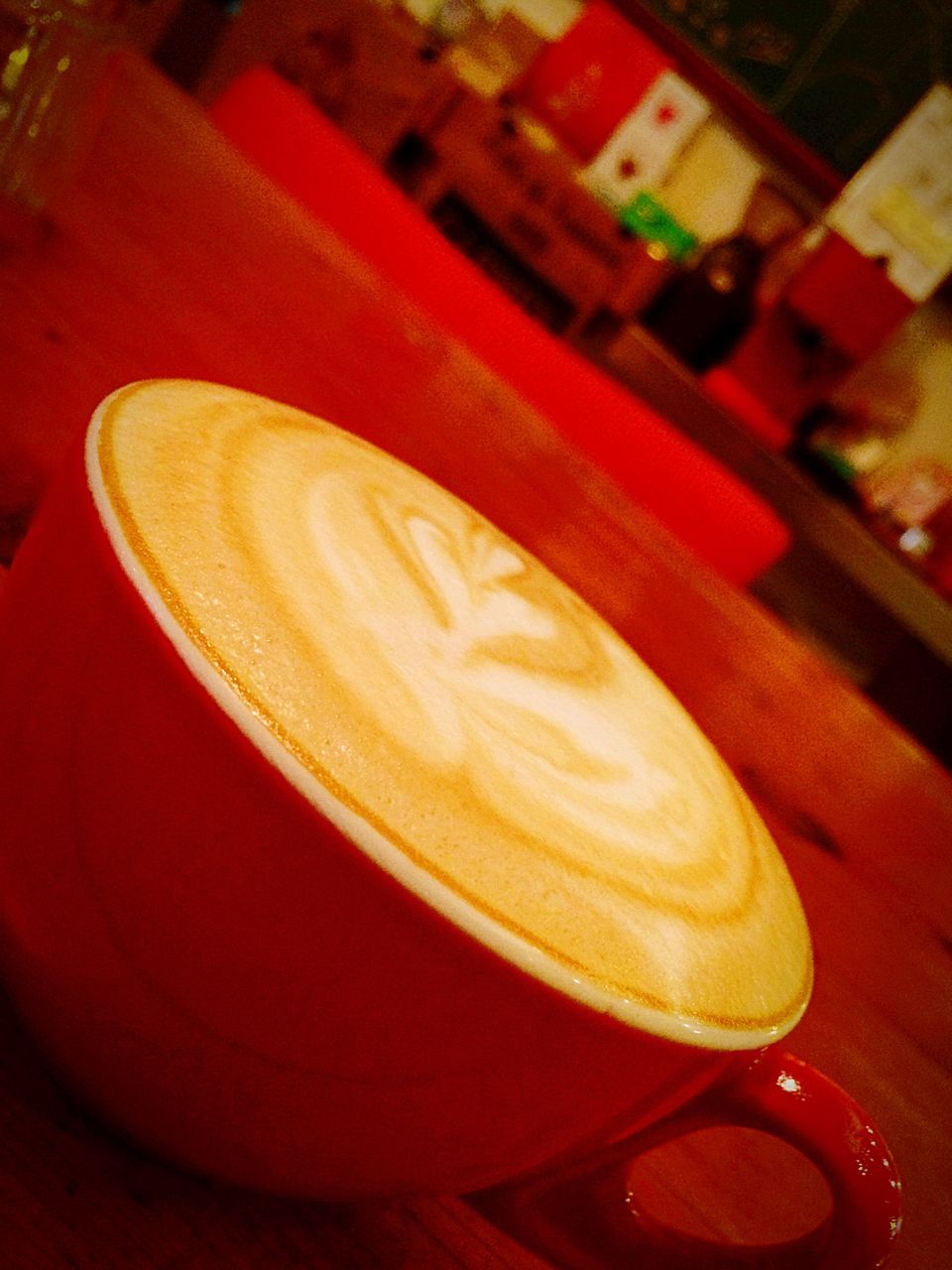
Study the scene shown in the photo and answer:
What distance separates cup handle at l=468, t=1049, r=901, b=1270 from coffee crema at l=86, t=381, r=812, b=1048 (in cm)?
3

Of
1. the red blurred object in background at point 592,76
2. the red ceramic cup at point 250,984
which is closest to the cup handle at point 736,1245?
the red ceramic cup at point 250,984

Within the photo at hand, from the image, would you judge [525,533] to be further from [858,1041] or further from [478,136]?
[478,136]

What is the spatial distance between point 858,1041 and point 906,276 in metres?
2.90

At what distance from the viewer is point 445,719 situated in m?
0.36

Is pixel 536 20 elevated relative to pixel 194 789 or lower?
elevated

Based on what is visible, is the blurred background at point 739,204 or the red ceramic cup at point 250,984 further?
the blurred background at point 739,204

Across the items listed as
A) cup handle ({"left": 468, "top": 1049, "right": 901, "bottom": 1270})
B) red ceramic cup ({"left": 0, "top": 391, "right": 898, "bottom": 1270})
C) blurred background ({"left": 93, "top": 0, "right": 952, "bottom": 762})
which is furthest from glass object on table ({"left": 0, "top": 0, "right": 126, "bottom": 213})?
blurred background ({"left": 93, "top": 0, "right": 952, "bottom": 762})

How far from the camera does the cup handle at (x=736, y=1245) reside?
340mm

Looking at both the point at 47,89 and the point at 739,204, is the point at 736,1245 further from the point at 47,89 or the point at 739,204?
the point at 739,204

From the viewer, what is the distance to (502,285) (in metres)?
2.82

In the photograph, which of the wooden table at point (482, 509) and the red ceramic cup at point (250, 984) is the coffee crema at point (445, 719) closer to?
the red ceramic cup at point (250, 984)

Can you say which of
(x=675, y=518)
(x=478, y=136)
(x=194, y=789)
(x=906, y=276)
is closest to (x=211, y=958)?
(x=194, y=789)

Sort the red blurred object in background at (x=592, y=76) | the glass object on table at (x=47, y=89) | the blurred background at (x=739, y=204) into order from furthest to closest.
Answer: the red blurred object in background at (x=592, y=76)
the blurred background at (x=739, y=204)
the glass object on table at (x=47, y=89)

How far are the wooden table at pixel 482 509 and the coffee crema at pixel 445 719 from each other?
0.57 feet
